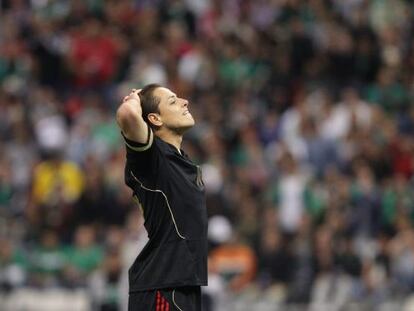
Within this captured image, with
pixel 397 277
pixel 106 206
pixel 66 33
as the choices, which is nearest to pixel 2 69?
pixel 66 33

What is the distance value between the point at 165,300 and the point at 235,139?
9.35 metres

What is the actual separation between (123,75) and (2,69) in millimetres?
1844

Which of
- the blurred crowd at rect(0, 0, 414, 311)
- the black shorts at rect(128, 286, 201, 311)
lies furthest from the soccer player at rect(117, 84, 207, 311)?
the blurred crowd at rect(0, 0, 414, 311)

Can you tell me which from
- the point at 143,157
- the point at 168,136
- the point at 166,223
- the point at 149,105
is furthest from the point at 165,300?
the point at 149,105

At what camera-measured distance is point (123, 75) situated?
55.3 ft

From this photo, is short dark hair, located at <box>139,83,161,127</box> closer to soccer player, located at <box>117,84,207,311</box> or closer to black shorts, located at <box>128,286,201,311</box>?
soccer player, located at <box>117,84,207,311</box>

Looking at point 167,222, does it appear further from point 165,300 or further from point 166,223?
point 165,300

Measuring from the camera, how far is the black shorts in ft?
Result: 19.3

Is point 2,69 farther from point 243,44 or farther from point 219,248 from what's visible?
point 219,248

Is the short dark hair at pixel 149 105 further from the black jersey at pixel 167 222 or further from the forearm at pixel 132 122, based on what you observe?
the forearm at pixel 132 122

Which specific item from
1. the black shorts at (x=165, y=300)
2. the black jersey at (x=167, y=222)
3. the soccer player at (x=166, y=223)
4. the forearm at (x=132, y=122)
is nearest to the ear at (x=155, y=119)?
the soccer player at (x=166, y=223)

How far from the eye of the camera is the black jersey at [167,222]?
5910mm

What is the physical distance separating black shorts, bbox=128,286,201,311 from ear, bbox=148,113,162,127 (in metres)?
0.83

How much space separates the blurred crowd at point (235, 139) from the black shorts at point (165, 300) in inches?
185
